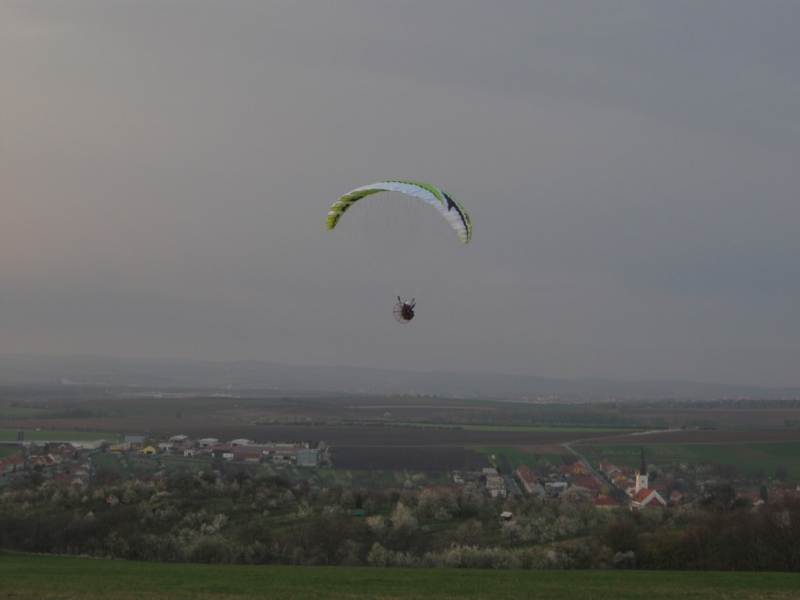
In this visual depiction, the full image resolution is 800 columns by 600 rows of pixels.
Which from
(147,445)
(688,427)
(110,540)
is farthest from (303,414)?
(110,540)

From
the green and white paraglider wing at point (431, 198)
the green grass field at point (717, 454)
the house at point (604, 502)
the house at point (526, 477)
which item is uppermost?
the green and white paraglider wing at point (431, 198)

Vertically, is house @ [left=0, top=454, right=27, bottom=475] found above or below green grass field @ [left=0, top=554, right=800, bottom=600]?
below

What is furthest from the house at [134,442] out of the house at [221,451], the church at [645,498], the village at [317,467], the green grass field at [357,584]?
the green grass field at [357,584]

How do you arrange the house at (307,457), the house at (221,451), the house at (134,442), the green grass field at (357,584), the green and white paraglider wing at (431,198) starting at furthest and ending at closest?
the house at (134,442) → the house at (221,451) → the house at (307,457) → the green and white paraglider wing at (431,198) → the green grass field at (357,584)

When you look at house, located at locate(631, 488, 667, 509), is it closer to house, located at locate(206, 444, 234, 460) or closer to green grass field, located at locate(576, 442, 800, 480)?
green grass field, located at locate(576, 442, 800, 480)

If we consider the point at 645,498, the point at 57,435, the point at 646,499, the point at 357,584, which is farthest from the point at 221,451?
→ the point at 357,584

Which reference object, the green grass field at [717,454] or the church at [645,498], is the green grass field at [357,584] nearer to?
the church at [645,498]

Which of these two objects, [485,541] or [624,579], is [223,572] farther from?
[485,541]

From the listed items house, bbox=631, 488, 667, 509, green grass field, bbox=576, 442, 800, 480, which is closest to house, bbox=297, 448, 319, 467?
green grass field, bbox=576, 442, 800, 480
